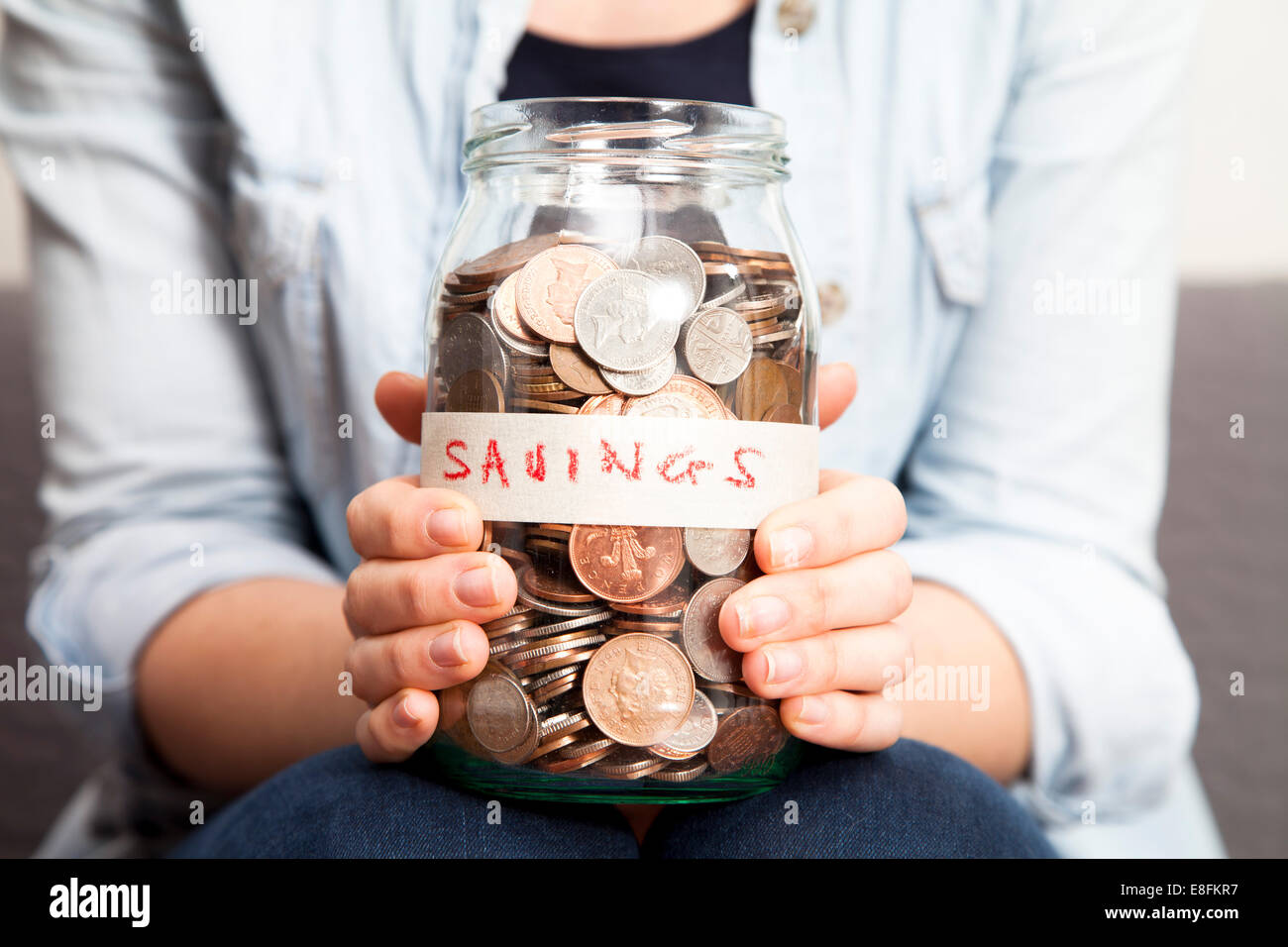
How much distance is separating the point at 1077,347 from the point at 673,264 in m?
0.65

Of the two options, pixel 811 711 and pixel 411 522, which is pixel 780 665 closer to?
pixel 811 711

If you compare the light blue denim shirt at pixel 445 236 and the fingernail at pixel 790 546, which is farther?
the light blue denim shirt at pixel 445 236

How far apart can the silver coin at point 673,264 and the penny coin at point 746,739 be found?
0.67 ft

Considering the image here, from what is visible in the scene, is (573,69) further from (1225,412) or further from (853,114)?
(1225,412)

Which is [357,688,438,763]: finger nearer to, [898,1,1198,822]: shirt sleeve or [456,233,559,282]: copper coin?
[456,233,559,282]: copper coin

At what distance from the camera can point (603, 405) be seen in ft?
1.63

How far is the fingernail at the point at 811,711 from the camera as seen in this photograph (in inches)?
21.3

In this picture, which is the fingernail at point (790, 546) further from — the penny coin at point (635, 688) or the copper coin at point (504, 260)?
the copper coin at point (504, 260)

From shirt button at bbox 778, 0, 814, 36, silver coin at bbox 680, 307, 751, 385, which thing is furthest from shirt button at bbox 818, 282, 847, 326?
silver coin at bbox 680, 307, 751, 385
